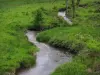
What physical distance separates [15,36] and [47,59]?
978cm

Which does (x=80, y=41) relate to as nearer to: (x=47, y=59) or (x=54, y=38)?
(x=54, y=38)

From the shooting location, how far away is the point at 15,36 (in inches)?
2056

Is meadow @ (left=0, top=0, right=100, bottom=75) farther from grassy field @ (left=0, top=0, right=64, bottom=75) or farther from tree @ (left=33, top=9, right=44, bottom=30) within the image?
tree @ (left=33, top=9, right=44, bottom=30)

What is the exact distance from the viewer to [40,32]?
56.9 metres

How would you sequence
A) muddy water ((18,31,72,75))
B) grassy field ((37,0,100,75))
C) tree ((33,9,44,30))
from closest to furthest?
grassy field ((37,0,100,75)) → muddy water ((18,31,72,75)) → tree ((33,9,44,30))

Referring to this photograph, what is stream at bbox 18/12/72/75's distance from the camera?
40.0 meters

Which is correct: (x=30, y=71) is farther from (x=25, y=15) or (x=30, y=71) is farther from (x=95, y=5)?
(x=95, y=5)

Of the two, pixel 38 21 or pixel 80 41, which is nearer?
pixel 80 41

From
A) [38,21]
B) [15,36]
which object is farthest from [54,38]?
[38,21]

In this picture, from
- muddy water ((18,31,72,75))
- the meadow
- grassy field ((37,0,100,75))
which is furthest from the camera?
muddy water ((18,31,72,75))

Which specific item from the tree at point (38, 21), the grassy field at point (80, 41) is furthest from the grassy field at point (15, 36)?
the grassy field at point (80, 41)

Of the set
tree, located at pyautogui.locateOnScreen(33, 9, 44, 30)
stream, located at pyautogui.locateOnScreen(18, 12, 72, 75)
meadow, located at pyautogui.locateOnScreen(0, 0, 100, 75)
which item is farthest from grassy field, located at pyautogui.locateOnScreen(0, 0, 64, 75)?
tree, located at pyautogui.locateOnScreen(33, 9, 44, 30)

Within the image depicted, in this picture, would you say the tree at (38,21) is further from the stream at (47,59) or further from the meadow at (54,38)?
the stream at (47,59)

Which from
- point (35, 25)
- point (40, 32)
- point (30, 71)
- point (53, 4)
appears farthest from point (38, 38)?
point (53, 4)
